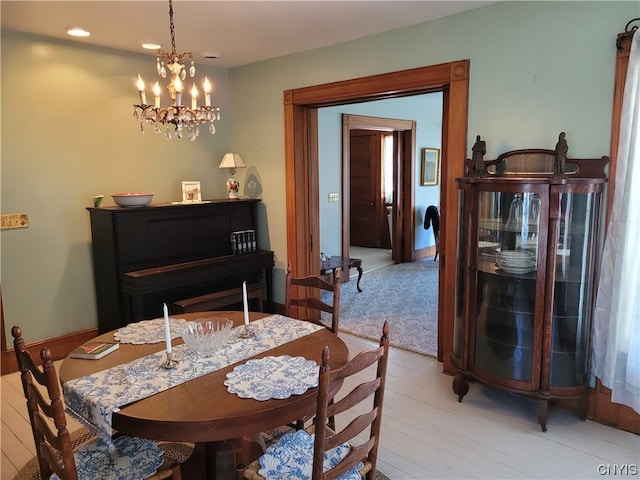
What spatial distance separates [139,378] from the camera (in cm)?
183

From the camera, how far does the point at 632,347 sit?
2.58 m

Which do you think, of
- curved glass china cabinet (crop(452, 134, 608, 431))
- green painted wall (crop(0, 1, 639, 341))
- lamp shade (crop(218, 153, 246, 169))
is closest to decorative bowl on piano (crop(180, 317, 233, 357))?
curved glass china cabinet (crop(452, 134, 608, 431))

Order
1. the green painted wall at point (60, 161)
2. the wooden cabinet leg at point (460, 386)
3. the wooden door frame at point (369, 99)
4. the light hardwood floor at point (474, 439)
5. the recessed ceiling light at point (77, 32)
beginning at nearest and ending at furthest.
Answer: the light hardwood floor at point (474, 439)
the wooden cabinet leg at point (460, 386)
the wooden door frame at point (369, 99)
the recessed ceiling light at point (77, 32)
the green painted wall at point (60, 161)

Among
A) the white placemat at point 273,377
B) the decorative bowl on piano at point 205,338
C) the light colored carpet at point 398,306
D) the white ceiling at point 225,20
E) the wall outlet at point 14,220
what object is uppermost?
the white ceiling at point 225,20

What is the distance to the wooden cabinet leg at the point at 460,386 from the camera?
10.1 feet

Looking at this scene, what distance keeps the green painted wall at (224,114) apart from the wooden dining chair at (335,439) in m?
1.99

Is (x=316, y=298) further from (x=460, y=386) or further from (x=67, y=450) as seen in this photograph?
(x=67, y=450)

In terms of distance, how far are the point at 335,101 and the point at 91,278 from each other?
101 inches

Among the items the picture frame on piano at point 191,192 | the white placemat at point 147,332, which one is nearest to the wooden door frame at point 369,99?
the picture frame on piano at point 191,192

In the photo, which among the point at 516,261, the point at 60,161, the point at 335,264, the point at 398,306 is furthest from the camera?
the point at 335,264

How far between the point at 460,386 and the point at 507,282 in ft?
2.50

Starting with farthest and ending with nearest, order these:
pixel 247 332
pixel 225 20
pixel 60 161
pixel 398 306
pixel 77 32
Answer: pixel 398 306 → pixel 60 161 → pixel 77 32 → pixel 225 20 → pixel 247 332

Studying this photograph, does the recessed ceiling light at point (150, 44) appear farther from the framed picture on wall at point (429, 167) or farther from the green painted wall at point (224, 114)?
the framed picture on wall at point (429, 167)

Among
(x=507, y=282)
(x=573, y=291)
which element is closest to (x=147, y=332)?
(x=507, y=282)
